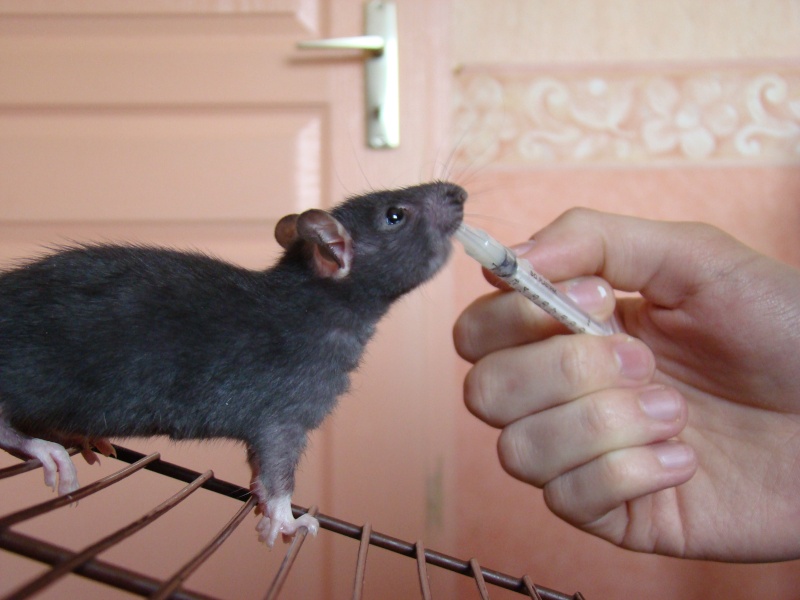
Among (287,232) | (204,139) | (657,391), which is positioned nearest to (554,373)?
(657,391)

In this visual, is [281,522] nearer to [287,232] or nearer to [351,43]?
[287,232]

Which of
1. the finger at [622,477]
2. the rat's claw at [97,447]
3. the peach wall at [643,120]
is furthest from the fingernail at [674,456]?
the peach wall at [643,120]

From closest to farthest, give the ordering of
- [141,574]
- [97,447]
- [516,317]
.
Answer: [141,574] → [97,447] → [516,317]

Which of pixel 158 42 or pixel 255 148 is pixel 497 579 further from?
pixel 158 42

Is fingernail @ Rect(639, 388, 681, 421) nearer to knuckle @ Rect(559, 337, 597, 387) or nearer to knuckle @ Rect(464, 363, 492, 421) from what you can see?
knuckle @ Rect(559, 337, 597, 387)

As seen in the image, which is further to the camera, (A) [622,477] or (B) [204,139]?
(B) [204,139]

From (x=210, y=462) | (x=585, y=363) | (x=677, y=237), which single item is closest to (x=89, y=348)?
(x=585, y=363)
